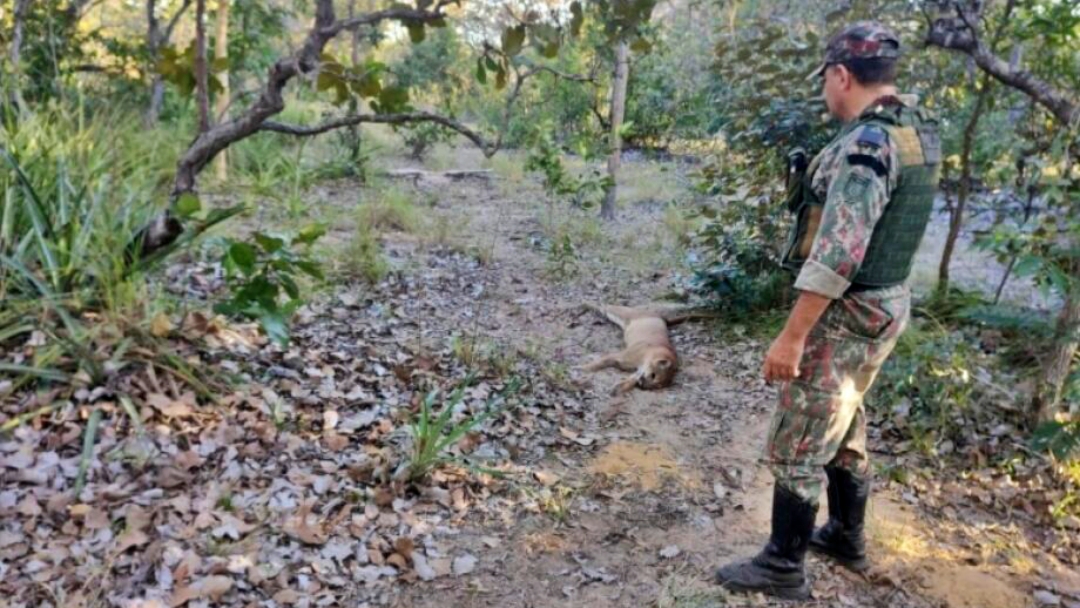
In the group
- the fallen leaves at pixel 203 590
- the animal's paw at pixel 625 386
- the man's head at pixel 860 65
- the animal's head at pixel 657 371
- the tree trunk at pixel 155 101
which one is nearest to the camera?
the man's head at pixel 860 65

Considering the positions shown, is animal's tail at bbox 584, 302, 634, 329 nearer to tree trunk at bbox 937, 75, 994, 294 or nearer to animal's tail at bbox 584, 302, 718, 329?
animal's tail at bbox 584, 302, 718, 329

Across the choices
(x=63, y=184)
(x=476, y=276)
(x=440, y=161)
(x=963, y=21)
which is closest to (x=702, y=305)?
(x=476, y=276)

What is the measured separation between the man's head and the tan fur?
244 centimetres

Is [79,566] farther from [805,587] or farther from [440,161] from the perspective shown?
[440,161]

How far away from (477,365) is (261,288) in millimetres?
1599

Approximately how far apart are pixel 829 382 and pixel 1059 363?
1.80 m

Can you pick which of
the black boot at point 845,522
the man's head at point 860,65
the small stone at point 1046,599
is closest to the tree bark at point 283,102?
the man's head at point 860,65

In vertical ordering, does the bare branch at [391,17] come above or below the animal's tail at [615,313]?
above

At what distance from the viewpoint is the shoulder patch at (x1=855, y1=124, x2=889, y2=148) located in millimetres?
2320

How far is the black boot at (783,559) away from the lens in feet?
8.81

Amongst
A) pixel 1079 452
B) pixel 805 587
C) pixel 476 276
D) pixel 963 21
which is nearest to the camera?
pixel 805 587

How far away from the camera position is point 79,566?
2.60 m

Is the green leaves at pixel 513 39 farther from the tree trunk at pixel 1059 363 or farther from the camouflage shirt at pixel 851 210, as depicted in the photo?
the tree trunk at pixel 1059 363

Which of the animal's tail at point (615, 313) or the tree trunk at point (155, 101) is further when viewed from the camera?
the tree trunk at point (155, 101)
